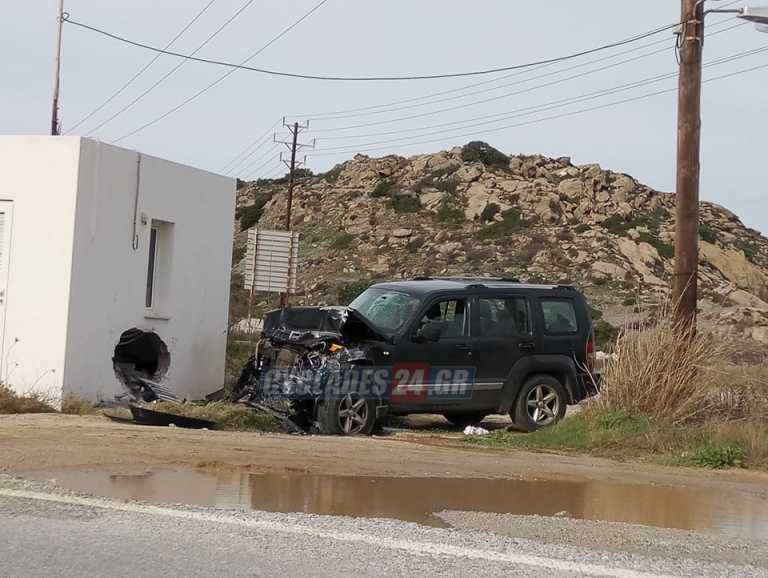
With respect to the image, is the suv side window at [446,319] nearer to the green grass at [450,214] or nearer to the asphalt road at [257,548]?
the asphalt road at [257,548]

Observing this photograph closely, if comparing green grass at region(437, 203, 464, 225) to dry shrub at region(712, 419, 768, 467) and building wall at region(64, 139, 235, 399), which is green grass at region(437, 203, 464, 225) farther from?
dry shrub at region(712, 419, 768, 467)

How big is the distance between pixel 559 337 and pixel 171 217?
596 cm

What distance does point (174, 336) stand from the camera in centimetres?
1585

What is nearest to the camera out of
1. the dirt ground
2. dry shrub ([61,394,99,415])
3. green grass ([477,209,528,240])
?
the dirt ground

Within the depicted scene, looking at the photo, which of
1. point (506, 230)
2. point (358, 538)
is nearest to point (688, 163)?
point (358, 538)

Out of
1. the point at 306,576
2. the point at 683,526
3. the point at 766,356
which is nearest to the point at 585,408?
the point at 766,356

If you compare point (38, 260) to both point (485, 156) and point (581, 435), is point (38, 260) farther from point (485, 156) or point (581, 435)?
point (485, 156)

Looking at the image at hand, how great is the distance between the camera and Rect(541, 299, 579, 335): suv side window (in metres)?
14.5

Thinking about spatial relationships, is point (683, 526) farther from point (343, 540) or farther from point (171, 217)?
point (171, 217)

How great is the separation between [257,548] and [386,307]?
753 cm

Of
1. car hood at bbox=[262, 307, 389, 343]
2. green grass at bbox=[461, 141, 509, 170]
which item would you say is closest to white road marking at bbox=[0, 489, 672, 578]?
car hood at bbox=[262, 307, 389, 343]

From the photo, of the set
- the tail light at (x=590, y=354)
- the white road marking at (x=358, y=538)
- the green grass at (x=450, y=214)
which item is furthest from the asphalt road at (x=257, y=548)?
the green grass at (x=450, y=214)

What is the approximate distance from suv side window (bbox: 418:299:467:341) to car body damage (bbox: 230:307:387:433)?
69 centimetres

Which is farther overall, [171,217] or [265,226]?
[265,226]
